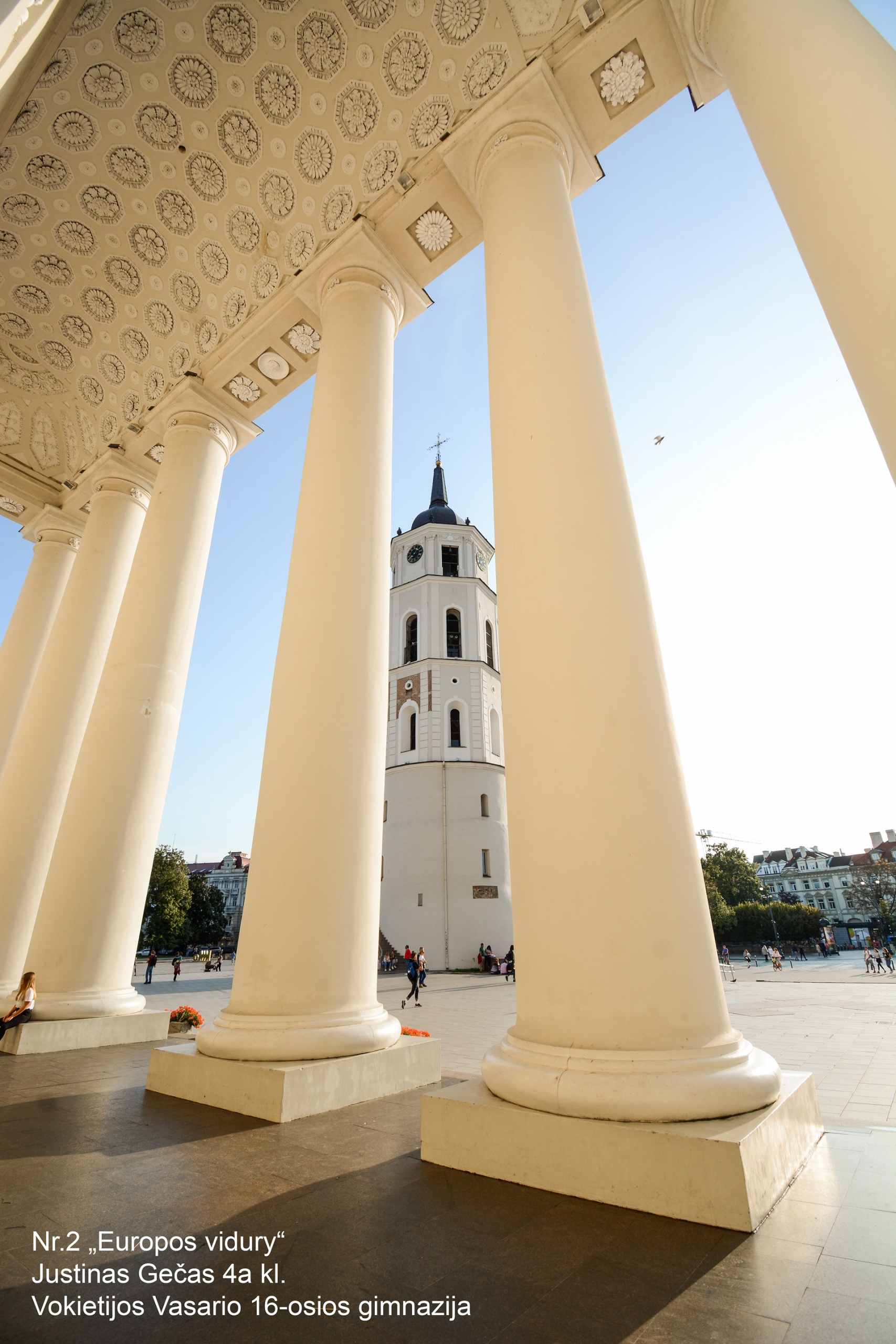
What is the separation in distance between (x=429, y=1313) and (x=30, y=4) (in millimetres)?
7526

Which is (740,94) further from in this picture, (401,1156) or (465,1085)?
(401,1156)

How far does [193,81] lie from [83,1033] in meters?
17.4

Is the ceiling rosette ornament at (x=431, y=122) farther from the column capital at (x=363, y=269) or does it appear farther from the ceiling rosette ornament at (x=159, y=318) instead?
the ceiling rosette ornament at (x=159, y=318)

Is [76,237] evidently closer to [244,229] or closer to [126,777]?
[244,229]

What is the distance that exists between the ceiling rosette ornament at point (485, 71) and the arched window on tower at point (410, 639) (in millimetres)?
47229

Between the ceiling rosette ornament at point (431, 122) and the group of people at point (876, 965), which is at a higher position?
the ceiling rosette ornament at point (431, 122)

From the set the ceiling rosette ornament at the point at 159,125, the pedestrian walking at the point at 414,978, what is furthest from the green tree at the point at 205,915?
the ceiling rosette ornament at the point at 159,125

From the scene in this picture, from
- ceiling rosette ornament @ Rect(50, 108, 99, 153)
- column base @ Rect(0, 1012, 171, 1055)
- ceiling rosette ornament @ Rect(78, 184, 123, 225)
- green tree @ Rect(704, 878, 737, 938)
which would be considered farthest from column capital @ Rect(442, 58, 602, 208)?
green tree @ Rect(704, 878, 737, 938)

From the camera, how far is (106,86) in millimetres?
11734

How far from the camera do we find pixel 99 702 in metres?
12.6

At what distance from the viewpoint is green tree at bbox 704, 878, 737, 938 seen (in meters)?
88.8

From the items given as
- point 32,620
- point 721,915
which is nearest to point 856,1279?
point 32,620

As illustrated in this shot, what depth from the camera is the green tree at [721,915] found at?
88.8 meters

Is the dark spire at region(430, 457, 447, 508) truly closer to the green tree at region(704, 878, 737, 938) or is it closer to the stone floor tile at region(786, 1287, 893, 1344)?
the green tree at region(704, 878, 737, 938)
